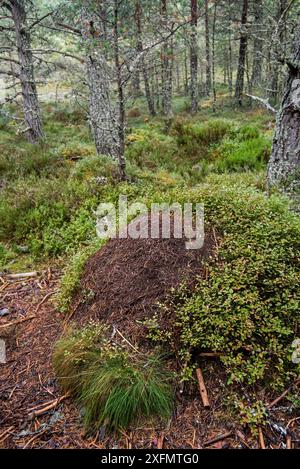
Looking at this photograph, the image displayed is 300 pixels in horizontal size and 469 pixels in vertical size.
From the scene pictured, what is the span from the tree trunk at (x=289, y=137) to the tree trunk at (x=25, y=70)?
572 cm

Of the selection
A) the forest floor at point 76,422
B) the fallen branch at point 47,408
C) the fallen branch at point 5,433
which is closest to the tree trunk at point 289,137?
the forest floor at point 76,422

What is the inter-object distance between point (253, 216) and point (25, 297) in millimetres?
2672

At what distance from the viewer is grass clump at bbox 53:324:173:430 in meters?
2.14

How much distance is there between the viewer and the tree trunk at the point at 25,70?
302 inches

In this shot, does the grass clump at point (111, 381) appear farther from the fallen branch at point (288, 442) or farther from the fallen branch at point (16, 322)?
the fallen branch at point (16, 322)

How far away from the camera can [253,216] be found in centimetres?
302

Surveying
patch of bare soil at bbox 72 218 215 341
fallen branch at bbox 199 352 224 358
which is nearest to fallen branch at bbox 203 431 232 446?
fallen branch at bbox 199 352 224 358

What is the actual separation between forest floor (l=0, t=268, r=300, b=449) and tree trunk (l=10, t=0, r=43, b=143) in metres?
6.79

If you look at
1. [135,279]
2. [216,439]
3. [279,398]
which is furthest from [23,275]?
[279,398]

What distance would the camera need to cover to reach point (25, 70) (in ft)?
25.8

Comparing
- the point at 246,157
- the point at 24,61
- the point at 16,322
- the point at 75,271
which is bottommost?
the point at 16,322

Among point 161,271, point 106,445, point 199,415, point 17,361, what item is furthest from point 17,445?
point 161,271

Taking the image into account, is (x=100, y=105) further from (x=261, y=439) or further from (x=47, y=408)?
(x=261, y=439)

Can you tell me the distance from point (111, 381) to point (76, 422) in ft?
1.32
